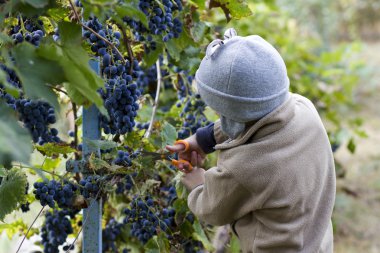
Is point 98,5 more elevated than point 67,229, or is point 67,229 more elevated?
point 98,5

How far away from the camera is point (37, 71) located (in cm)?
108

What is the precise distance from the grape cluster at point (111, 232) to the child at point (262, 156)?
0.49 meters

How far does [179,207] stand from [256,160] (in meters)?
0.48

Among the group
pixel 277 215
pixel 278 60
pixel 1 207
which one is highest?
pixel 1 207

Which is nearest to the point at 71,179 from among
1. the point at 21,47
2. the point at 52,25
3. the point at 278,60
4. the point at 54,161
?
the point at 54,161

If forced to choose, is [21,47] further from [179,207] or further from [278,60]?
[179,207]

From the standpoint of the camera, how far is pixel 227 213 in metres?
1.71

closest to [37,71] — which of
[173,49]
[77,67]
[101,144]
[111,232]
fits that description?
[77,67]

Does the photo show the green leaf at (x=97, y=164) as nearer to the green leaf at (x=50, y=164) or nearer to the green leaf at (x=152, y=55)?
the green leaf at (x=50, y=164)

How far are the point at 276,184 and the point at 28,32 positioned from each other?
74cm

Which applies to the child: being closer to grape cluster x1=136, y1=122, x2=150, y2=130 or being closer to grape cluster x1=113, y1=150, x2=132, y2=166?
grape cluster x1=113, y1=150, x2=132, y2=166

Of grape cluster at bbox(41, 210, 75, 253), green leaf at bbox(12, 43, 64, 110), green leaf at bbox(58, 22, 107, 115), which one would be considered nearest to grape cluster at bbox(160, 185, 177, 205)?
grape cluster at bbox(41, 210, 75, 253)

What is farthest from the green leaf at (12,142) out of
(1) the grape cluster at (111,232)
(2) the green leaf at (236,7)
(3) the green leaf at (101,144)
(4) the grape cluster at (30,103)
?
(1) the grape cluster at (111,232)

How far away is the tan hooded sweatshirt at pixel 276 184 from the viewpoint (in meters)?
1.61
